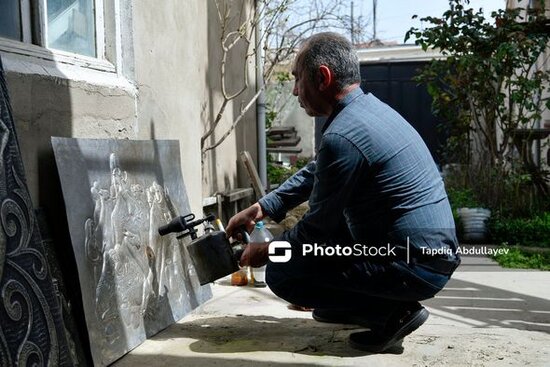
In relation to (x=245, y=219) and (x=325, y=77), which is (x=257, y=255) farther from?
(x=325, y=77)

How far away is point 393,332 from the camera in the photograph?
2.76m

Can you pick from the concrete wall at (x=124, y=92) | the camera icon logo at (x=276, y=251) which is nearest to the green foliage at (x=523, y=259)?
the concrete wall at (x=124, y=92)

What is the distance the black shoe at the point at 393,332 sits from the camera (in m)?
2.77

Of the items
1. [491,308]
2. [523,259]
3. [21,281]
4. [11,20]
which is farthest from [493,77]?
[21,281]

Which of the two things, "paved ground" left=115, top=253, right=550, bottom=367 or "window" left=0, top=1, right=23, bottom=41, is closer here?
"window" left=0, top=1, right=23, bottom=41

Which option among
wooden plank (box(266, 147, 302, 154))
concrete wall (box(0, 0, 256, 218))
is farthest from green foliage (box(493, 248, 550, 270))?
wooden plank (box(266, 147, 302, 154))

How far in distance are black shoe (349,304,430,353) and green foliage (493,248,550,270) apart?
337 cm

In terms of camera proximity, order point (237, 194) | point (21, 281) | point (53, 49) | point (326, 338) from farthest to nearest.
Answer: point (237, 194) → point (326, 338) → point (53, 49) → point (21, 281)

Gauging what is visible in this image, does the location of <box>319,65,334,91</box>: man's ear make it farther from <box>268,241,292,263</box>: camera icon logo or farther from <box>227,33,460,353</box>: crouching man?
<box>268,241,292,263</box>: camera icon logo

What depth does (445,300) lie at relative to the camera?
4.39 metres

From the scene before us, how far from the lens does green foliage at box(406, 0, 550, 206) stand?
7496 mm

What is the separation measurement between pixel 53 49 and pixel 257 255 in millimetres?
1428

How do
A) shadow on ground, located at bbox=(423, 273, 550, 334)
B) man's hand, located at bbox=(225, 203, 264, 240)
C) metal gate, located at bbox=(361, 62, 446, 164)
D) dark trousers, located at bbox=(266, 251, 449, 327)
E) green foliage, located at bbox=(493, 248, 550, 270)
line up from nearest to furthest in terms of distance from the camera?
dark trousers, located at bbox=(266, 251, 449, 327) < man's hand, located at bbox=(225, 203, 264, 240) < shadow on ground, located at bbox=(423, 273, 550, 334) < green foliage, located at bbox=(493, 248, 550, 270) < metal gate, located at bbox=(361, 62, 446, 164)

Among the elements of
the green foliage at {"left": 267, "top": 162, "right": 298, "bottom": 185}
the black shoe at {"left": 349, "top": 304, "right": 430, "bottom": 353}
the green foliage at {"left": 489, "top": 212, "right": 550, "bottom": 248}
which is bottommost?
the green foliage at {"left": 489, "top": 212, "right": 550, "bottom": 248}
